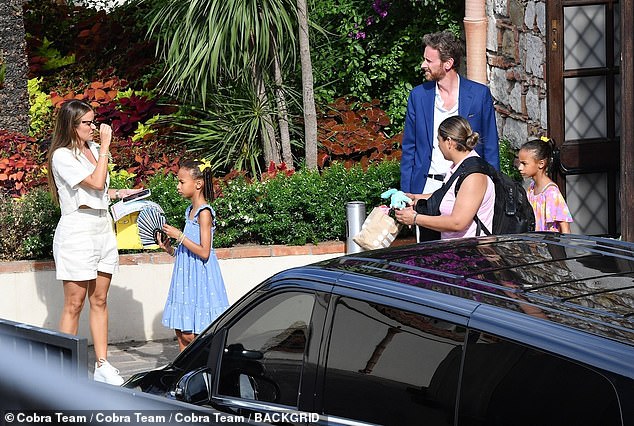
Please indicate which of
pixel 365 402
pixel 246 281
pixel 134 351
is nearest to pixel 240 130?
pixel 246 281

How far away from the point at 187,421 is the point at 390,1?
374 inches

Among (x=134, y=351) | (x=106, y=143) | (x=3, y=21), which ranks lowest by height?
(x=134, y=351)

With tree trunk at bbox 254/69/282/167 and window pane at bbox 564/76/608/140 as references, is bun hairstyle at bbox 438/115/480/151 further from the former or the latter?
tree trunk at bbox 254/69/282/167

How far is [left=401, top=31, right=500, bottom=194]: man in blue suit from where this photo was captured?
7.08m

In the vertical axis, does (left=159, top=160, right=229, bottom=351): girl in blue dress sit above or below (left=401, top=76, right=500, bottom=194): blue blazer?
below

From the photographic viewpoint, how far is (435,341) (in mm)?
3463

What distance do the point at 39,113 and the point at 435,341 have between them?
860 cm

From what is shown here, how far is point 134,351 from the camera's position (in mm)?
8070

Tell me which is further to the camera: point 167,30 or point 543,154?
point 167,30

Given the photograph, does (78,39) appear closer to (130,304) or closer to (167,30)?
(167,30)

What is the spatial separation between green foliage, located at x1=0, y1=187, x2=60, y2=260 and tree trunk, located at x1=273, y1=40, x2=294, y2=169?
246 cm
